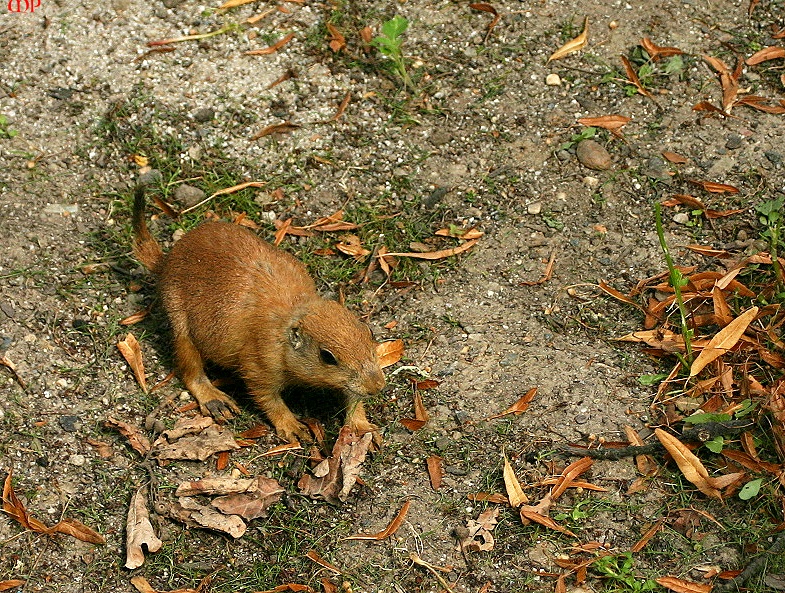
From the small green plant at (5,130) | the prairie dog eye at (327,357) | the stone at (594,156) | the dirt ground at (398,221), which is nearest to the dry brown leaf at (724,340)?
the dirt ground at (398,221)

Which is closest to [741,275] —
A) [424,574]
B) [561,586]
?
[561,586]

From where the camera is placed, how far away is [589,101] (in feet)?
21.1

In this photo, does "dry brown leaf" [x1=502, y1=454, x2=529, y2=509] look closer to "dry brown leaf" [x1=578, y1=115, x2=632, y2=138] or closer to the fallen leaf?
the fallen leaf

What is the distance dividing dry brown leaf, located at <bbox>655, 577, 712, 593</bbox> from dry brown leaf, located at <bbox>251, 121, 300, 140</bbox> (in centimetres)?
377

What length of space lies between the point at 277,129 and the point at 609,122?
2.23m

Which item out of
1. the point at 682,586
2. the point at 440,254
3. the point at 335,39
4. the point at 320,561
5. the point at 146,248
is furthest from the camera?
the point at 335,39

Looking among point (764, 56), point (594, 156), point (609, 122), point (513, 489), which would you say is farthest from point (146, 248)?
point (764, 56)

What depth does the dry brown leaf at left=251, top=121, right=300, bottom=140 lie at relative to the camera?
6.40 m

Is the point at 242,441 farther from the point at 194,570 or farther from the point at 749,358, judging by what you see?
the point at 749,358

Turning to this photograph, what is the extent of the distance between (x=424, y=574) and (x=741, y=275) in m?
2.49

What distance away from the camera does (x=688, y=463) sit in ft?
15.0
